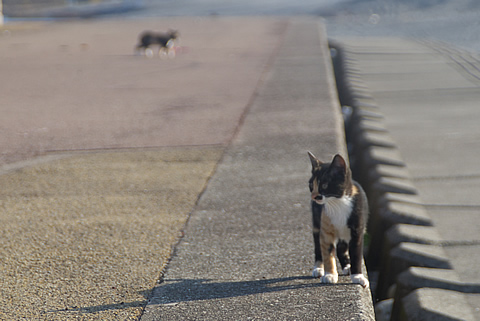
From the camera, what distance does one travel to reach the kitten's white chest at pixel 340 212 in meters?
3.11

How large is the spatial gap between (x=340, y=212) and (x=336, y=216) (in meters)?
0.03

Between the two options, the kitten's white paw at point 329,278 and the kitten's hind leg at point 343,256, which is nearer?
the kitten's white paw at point 329,278

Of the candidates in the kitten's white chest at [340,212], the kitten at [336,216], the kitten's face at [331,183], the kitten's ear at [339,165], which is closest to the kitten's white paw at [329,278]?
the kitten at [336,216]

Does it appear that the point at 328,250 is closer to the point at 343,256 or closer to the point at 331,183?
the point at 343,256

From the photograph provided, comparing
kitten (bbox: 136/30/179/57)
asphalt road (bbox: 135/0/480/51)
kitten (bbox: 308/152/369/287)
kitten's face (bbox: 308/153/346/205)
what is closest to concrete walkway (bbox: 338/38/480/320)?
kitten (bbox: 308/152/369/287)

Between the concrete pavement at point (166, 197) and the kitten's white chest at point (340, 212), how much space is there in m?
0.25

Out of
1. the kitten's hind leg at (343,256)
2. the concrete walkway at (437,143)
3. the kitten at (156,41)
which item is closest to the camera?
the kitten's hind leg at (343,256)

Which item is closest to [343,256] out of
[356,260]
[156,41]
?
[356,260]

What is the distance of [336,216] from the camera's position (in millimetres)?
3111

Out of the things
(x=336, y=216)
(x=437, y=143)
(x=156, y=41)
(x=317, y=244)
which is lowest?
(x=156, y=41)

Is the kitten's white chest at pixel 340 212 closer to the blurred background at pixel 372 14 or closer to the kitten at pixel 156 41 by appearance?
the kitten at pixel 156 41

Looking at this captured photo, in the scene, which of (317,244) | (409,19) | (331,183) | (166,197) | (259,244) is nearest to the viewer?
(331,183)

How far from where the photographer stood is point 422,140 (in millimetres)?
7391

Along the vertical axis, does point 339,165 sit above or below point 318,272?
above
